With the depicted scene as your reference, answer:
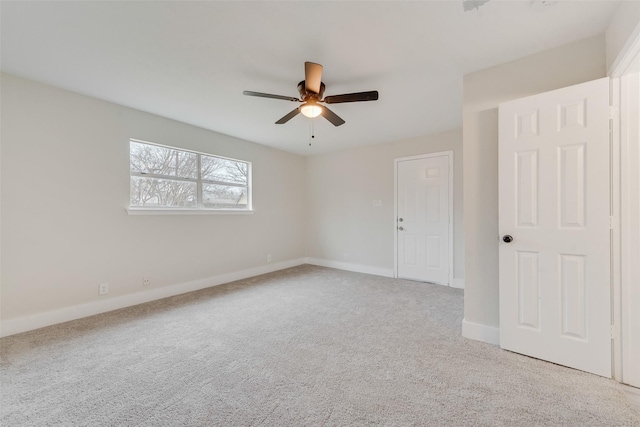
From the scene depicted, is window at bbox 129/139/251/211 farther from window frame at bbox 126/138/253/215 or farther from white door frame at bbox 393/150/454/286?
white door frame at bbox 393/150/454/286

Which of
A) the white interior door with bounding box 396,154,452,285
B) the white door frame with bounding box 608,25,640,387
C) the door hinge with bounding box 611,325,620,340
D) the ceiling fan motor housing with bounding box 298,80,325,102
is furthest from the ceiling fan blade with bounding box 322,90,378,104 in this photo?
the white interior door with bounding box 396,154,452,285

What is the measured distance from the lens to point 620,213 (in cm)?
172

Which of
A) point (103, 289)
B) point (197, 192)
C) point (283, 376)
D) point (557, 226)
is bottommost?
point (283, 376)

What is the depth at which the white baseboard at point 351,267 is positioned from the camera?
4.62 metres

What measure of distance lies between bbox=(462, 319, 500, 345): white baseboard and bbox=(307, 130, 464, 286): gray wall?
1.73 metres

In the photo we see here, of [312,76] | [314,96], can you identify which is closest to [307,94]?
[314,96]

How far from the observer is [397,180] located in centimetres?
449

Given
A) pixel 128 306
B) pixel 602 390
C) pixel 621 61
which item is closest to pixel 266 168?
pixel 128 306

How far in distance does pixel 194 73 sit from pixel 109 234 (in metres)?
2.12

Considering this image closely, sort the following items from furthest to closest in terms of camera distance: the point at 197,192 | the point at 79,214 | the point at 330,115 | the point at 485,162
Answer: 1. the point at 197,192
2. the point at 79,214
3. the point at 330,115
4. the point at 485,162

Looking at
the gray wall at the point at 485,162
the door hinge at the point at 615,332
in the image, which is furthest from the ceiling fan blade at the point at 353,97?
the door hinge at the point at 615,332

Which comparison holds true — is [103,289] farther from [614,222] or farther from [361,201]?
[614,222]

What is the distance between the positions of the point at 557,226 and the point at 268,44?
257 cm

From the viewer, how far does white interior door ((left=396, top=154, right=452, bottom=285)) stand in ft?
13.3
